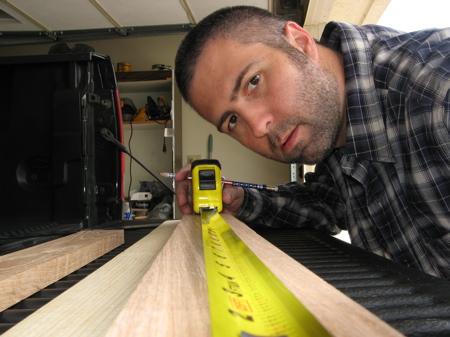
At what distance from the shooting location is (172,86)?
3.48 m

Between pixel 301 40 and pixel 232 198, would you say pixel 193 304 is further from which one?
pixel 301 40

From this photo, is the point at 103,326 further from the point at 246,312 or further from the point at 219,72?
the point at 219,72

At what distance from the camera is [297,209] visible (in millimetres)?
1442

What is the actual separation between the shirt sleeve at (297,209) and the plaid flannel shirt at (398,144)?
19 cm

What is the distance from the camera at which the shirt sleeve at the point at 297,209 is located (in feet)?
4.72

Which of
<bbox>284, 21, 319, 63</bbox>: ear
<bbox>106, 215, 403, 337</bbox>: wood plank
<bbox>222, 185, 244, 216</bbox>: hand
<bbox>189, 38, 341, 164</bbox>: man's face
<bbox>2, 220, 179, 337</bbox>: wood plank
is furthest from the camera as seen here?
<bbox>222, 185, 244, 216</bbox>: hand

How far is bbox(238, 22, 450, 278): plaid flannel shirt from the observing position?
864 mm

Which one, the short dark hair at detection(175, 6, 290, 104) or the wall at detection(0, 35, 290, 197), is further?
the wall at detection(0, 35, 290, 197)

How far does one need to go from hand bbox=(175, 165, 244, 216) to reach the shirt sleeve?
32 mm

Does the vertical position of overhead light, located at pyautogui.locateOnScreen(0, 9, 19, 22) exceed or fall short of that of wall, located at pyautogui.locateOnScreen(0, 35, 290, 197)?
it exceeds it

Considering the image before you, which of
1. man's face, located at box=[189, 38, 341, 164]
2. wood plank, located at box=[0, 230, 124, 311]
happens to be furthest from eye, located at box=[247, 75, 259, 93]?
wood plank, located at box=[0, 230, 124, 311]

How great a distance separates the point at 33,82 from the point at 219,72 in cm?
61

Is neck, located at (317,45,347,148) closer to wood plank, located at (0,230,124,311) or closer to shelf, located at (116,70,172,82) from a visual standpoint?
wood plank, located at (0,230,124,311)

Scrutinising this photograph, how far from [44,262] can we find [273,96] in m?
0.82
